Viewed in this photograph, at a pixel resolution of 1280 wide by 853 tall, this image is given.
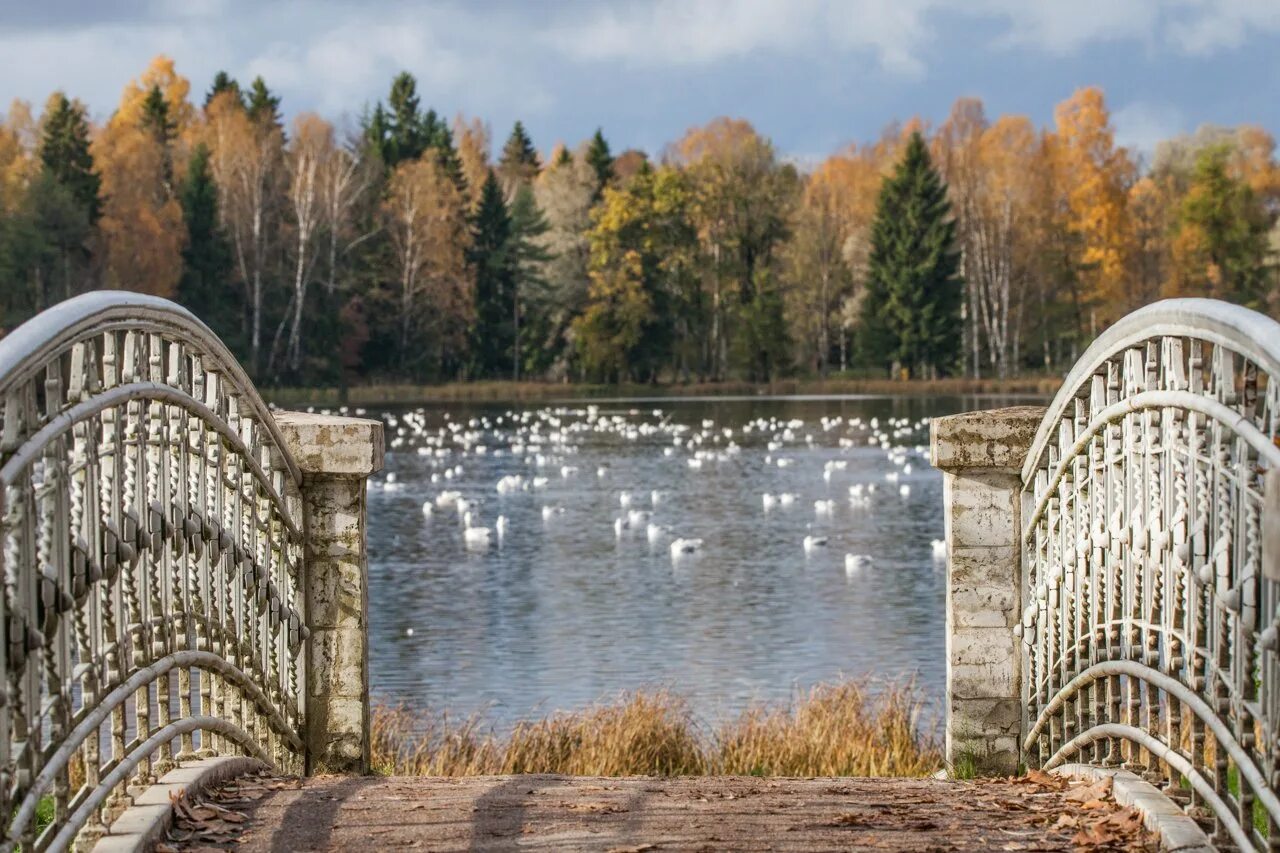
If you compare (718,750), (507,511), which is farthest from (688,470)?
(718,750)

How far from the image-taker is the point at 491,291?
239 ft

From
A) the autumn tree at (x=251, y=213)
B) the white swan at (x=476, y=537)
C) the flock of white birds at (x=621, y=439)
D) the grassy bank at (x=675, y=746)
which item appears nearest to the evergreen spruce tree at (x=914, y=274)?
the flock of white birds at (x=621, y=439)

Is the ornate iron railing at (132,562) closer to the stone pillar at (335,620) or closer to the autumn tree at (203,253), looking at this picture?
the stone pillar at (335,620)

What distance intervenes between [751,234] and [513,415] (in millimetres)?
17998

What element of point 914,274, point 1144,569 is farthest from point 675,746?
point 914,274

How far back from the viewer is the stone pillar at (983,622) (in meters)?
7.42

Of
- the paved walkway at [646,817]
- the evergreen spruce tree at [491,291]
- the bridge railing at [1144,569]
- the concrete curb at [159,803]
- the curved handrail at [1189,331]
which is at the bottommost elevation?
the paved walkway at [646,817]

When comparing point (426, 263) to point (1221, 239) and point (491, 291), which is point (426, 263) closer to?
point (491, 291)

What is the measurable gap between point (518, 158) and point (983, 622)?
318ft

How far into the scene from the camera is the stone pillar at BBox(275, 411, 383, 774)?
291 inches

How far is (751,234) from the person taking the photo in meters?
72.8

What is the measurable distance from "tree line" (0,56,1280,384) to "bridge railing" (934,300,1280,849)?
187 ft

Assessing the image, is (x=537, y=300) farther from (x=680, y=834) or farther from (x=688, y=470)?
(x=680, y=834)

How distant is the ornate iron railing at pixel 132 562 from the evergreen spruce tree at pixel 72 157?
54346 mm
